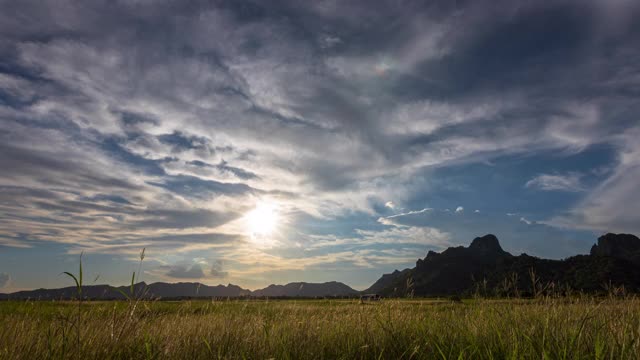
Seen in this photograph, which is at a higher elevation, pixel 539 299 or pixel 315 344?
pixel 539 299

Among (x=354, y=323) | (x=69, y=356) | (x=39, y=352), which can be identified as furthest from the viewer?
(x=354, y=323)

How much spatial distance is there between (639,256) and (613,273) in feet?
374

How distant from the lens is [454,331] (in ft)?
17.7

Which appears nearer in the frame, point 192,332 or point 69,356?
point 69,356

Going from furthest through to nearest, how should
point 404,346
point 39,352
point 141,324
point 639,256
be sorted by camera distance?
1. point 639,256
2. point 404,346
3. point 141,324
4. point 39,352

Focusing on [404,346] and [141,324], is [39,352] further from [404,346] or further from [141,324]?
[404,346]

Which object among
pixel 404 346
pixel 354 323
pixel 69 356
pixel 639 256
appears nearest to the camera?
pixel 69 356

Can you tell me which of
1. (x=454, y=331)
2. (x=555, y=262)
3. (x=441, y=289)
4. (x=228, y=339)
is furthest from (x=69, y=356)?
(x=441, y=289)

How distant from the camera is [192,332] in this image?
→ 17.4 ft

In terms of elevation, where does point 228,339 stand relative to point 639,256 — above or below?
below

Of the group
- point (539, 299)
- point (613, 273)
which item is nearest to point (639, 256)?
point (613, 273)

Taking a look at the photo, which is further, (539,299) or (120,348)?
(539,299)

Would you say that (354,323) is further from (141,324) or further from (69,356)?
(69,356)

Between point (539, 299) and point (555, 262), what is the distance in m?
133
